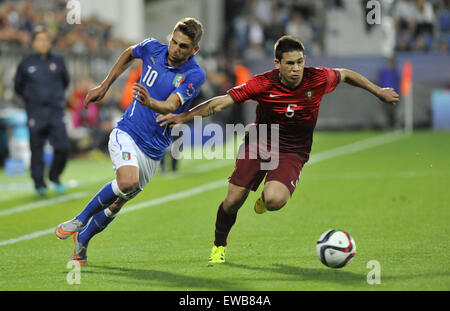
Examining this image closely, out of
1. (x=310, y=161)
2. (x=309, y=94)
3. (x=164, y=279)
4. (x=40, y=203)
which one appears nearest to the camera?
(x=164, y=279)

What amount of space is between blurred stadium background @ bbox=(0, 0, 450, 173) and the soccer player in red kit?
8748 millimetres

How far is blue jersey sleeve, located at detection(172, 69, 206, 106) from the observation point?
279 inches

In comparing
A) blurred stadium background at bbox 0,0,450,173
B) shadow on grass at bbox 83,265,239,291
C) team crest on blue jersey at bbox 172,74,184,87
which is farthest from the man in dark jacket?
shadow on grass at bbox 83,265,239,291

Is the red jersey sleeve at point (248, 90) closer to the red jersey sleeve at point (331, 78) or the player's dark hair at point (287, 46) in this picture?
the player's dark hair at point (287, 46)

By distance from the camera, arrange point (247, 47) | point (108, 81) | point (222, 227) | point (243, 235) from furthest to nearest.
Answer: point (247, 47) < point (243, 235) < point (108, 81) < point (222, 227)

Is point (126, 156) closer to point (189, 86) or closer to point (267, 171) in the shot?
point (189, 86)

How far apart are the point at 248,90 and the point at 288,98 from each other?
38 cm

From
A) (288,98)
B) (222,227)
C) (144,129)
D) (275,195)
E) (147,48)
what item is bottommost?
(222,227)

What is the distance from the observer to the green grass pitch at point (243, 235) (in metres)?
6.43

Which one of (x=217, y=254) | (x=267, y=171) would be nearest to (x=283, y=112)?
(x=267, y=171)

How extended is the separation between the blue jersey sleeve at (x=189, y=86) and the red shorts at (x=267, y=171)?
2.36 feet

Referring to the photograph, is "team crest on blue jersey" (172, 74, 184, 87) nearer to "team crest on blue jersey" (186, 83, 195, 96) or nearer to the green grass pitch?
"team crest on blue jersey" (186, 83, 195, 96)

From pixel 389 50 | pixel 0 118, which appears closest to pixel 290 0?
pixel 389 50

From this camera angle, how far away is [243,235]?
8734 mm
